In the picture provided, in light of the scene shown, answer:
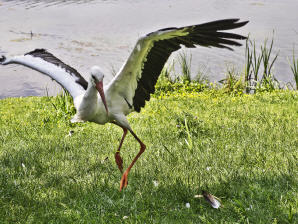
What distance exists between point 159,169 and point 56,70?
1869 mm

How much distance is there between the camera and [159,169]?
13.7 ft

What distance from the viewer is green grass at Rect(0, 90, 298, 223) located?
338cm

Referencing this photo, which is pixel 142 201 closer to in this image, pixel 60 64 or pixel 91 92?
pixel 91 92

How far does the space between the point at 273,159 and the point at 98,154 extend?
7.00 ft

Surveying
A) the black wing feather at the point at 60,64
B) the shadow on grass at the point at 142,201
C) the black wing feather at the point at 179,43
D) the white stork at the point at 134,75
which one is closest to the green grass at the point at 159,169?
the shadow on grass at the point at 142,201

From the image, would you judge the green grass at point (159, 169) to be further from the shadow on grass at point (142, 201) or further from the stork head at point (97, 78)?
the stork head at point (97, 78)

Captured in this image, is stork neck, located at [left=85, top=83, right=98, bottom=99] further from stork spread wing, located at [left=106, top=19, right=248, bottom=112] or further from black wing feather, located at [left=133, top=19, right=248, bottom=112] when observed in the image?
black wing feather, located at [left=133, top=19, right=248, bottom=112]

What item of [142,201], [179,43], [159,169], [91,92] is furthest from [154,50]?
[142,201]

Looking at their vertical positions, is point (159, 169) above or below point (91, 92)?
below

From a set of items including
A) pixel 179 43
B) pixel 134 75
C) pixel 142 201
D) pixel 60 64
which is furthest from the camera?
pixel 60 64

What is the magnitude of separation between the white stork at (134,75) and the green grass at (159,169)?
1.31ft

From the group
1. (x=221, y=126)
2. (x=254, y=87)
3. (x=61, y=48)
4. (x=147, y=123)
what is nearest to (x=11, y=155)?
(x=147, y=123)

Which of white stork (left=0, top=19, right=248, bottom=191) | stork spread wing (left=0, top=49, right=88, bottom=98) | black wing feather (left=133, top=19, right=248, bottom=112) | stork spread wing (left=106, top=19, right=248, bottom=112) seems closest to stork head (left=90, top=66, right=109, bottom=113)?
white stork (left=0, top=19, right=248, bottom=191)

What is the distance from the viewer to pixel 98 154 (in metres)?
5.09
